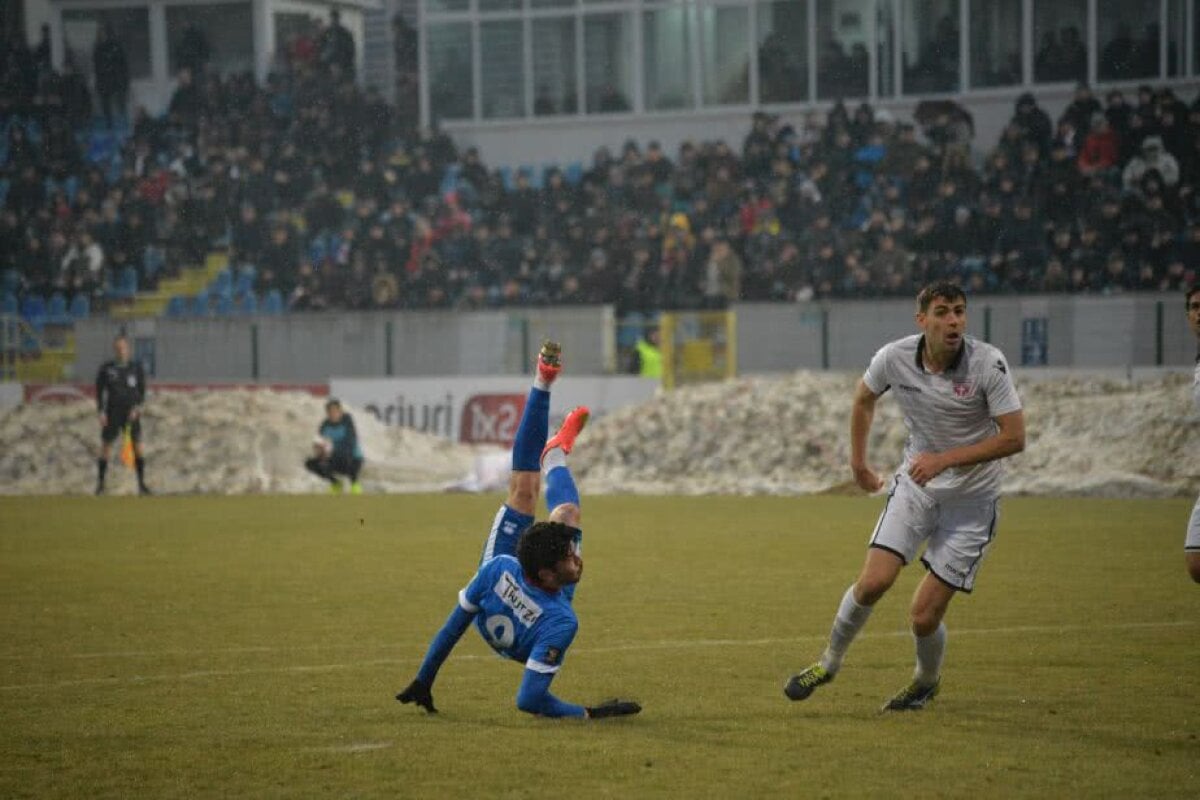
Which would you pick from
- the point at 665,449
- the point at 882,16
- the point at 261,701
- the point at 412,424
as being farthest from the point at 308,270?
the point at 261,701

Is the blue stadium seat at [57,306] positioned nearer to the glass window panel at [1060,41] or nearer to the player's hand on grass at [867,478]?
the glass window panel at [1060,41]

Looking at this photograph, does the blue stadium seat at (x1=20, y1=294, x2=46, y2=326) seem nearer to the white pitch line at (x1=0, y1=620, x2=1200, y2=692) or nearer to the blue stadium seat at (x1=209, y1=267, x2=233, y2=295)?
the blue stadium seat at (x1=209, y1=267, x2=233, y2=295)

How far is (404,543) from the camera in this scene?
62.7ft

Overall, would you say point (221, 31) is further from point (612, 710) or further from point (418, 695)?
point (612, 710)

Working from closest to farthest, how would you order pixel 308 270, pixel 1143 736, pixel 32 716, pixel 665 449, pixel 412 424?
pixel 1143 736 → pixel 32 716 → pixel 665 449 → pixel 412 424 → pixel 308 270

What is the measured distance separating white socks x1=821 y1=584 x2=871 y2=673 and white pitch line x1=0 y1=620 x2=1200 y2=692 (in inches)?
88.4

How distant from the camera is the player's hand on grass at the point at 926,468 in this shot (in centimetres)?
878

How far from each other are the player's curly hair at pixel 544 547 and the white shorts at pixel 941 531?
1640 mm

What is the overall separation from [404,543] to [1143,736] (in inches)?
463

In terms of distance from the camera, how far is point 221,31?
46719 mm

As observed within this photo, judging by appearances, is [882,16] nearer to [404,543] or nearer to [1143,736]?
[404,543]

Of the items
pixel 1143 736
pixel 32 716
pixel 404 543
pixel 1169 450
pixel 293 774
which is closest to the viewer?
pixel 293 774

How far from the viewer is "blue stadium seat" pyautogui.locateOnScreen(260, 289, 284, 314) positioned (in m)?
36.1

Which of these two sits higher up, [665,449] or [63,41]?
[63,41]
